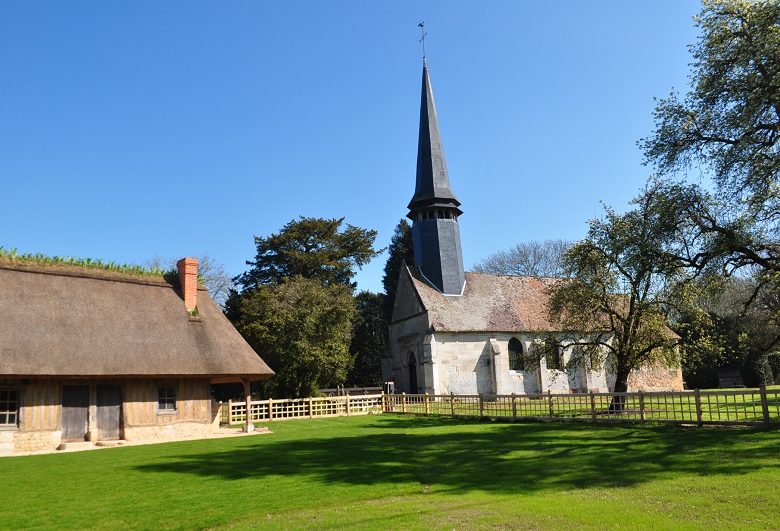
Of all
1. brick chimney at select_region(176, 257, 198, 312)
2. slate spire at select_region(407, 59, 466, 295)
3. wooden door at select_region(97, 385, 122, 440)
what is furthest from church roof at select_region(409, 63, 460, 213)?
wooden door at select_region(97, 385, 122, 440)

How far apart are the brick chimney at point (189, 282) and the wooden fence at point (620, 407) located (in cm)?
1116

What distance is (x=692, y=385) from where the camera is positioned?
46438 millimetres

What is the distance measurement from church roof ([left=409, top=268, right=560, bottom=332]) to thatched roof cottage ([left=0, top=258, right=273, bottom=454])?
1592 centimetres

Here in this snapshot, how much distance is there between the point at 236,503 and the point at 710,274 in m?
13.2

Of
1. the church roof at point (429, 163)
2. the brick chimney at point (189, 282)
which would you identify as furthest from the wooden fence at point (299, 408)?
the church roof at point (429, 163)

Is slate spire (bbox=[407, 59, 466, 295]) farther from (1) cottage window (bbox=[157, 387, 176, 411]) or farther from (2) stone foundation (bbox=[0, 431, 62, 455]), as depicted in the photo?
(2) stone foundation (bbox=[0, 431, 62, 455])

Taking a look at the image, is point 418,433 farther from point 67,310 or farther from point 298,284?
point 298,284

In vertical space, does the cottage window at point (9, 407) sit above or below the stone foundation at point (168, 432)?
above

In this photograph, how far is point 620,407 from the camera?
771 inches

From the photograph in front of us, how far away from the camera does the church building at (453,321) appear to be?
35969mm

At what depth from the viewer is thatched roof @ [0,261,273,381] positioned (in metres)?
18.6

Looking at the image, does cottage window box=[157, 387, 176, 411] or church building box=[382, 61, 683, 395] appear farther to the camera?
church building box=[382, 61, 683, 395]

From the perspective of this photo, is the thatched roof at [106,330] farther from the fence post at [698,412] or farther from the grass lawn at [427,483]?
the fence post at [698,412]

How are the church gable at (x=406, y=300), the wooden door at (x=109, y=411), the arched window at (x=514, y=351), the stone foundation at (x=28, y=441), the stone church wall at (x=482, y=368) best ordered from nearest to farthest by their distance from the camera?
the stone foundation at (x=28, y=441), the wooden door at (x=109, y=411), the stone church wall at (x=482, y=368), the arched window at (x=514, y=351), the church gable at (x=406, y=300)
